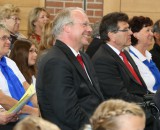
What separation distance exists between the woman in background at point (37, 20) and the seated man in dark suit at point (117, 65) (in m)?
1.47

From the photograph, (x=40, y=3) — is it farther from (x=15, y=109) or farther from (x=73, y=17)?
(x=15, y=109)

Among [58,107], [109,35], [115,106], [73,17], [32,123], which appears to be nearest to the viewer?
[32,123]

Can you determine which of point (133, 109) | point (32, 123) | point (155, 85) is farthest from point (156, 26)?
point (32, 123)

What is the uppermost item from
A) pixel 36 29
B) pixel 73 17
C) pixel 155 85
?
pixel 73 17

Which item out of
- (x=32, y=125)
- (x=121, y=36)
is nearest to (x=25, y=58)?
(x=121, y=36)

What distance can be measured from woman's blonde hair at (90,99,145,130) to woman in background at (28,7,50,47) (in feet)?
12.9

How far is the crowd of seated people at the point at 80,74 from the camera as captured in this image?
401 cm

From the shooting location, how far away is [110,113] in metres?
2.77

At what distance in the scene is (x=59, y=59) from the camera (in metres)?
4.11

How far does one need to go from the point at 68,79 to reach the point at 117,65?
116 centimetres

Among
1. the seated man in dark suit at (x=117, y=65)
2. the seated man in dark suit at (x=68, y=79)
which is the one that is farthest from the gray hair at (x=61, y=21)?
the seated man in dark suit at (x=117, y=65)

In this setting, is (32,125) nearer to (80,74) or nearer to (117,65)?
(80,74)

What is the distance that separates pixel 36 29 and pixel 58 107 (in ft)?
9.32

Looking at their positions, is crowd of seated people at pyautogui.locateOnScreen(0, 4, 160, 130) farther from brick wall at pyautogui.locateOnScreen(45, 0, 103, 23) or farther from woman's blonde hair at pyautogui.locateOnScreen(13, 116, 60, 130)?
brick wall at pyautogui.locateOnScreen(45, 0, 103, 23)
